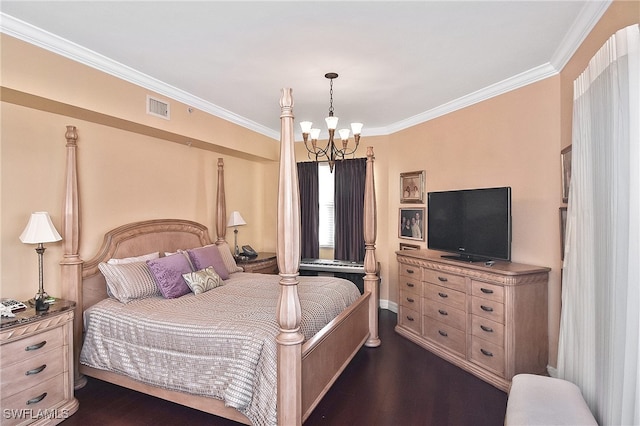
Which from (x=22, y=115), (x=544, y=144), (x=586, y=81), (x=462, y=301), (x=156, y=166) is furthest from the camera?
(x=156, y=166)

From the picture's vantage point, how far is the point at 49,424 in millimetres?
2305

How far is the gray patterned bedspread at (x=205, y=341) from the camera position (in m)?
2.13

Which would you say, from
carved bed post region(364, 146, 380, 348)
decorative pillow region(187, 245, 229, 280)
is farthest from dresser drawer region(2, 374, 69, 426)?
carved bed post region(364, 146, 380, 348)

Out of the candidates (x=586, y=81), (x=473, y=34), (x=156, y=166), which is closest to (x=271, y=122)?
(x=156, y=166)

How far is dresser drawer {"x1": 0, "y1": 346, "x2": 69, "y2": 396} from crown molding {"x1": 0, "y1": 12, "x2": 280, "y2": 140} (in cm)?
224

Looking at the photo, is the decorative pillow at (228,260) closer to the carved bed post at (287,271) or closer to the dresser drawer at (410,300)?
the dresser drawer at (410,300)

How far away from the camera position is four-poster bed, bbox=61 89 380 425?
202cm

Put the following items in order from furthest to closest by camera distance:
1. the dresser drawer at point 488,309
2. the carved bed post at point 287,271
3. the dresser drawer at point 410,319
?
the dresser drawer at point 410,319, the dresser drawer at point 488,309, the carved bed post at point 287,271

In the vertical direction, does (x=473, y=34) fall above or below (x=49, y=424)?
above

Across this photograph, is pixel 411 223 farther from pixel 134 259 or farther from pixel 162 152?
pixel 134 259

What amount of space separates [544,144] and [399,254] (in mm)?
1904

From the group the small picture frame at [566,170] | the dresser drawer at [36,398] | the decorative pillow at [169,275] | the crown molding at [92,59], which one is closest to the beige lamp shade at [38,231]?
the decorative pillow at [169,275]

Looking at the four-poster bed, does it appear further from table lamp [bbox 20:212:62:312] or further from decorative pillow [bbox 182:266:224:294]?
decorative pillow [bbox 182:266:224:294]

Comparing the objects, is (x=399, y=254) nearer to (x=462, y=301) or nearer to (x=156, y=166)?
(x=462, y=301)
